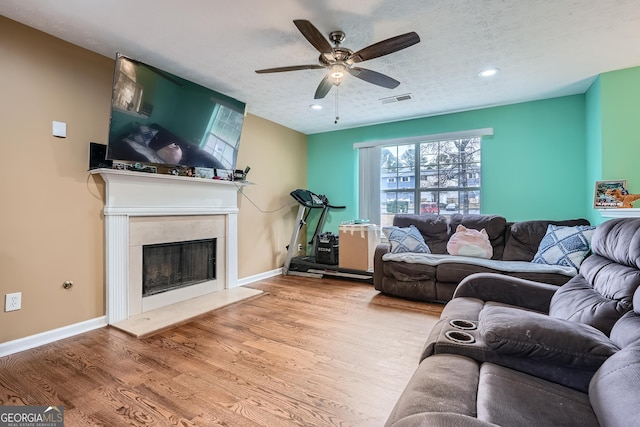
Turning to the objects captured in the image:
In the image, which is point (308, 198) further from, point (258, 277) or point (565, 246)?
point (565, 246)

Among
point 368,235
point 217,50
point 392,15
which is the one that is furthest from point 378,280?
point 217,50

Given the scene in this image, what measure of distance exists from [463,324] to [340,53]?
76.6 inches

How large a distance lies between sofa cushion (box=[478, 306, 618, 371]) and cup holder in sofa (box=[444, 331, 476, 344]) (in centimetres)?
7

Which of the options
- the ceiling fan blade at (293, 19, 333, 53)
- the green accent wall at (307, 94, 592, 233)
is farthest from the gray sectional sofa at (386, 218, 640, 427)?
the green accent wall at (307, 94, 592, 233)

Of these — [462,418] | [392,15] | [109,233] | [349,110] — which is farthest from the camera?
[349,110]

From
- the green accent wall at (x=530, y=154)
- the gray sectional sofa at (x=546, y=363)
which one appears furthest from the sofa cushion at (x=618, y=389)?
the green accent wall at (x=530, y=154)

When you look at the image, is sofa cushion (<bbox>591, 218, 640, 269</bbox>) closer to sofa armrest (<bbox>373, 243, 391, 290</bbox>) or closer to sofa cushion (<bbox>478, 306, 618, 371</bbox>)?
sofa cushion (<bbox>478, 306, 618, 371</bbox>)

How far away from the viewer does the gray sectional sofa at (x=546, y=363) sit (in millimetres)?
803

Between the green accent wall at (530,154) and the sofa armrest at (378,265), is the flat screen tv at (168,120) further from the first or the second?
the green accent wall at (530,154)

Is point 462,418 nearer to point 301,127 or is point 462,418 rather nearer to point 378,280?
point 378,280

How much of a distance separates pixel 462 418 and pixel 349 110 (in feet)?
12.7

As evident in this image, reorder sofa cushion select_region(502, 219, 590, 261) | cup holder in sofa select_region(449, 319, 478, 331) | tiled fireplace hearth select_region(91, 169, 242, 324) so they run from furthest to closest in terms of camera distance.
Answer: sofa cushion select_region(502, 219, 590, 261) < tiled fireplace hearth select_region(91, 169, 242, 324) < cup holder in sofa select_region(449, 319, 478, 331)

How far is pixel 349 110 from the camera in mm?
4066

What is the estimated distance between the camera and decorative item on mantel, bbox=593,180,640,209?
267cm
